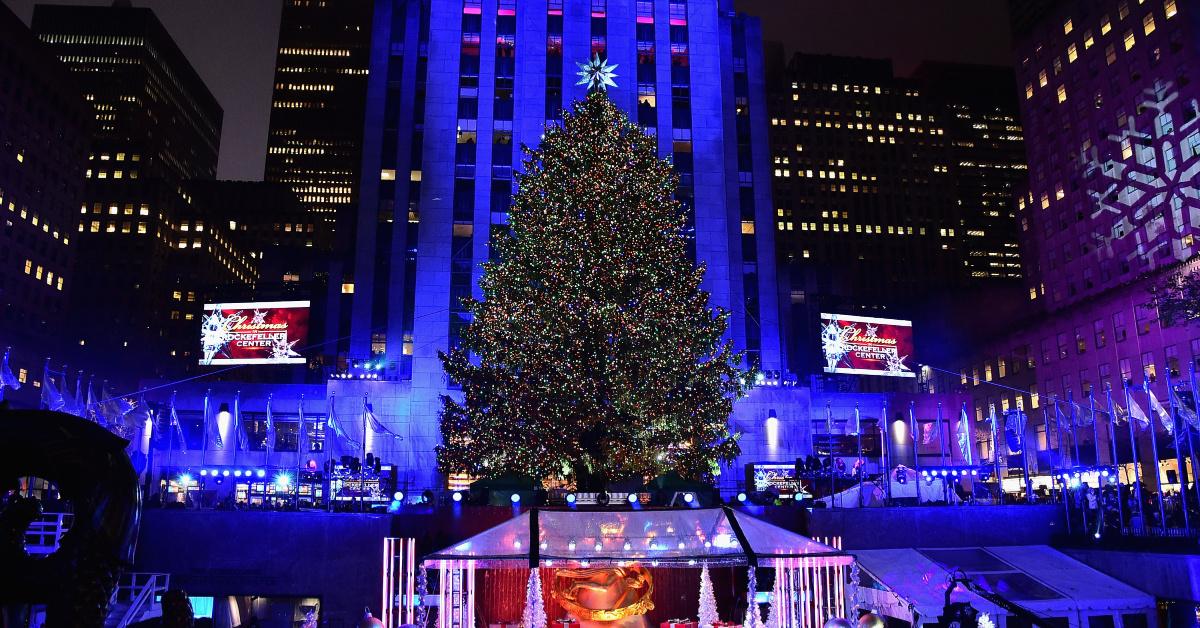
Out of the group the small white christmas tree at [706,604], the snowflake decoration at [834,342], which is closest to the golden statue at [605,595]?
the small white christmas tree at [706,604]

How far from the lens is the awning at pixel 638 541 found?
14.6 metres

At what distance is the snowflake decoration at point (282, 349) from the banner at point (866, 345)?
110 ft

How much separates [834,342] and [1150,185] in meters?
43.2

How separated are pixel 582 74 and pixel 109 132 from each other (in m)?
154

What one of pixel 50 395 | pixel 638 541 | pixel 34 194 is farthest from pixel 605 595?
pixel 34 194

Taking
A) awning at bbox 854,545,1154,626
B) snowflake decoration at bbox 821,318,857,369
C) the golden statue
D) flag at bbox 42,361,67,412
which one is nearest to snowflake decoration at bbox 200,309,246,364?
flag at bbox 42,361,67,412

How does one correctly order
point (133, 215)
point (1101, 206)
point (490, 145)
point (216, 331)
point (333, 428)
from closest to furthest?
point (333, 428), point (490, 145), point (216, 331), point (1101, 206), point (133, 215)

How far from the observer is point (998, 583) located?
2491cm

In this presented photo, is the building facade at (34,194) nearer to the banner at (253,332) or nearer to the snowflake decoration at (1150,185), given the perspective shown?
the banner at (253,332)

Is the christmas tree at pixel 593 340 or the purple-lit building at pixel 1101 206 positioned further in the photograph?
the purple-lit building at pixel 1101 206

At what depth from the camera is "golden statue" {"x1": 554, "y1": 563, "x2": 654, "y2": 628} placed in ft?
63.7

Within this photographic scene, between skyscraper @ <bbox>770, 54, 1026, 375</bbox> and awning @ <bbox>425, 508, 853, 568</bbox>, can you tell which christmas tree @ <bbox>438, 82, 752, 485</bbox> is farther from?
skyscraper @ <bbox>770, 54, 1026, 375</bbox>

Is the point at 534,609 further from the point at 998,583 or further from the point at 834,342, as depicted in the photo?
the point at 834,342

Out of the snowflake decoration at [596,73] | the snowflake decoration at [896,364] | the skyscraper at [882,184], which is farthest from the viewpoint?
the skyscraper at [882,184]
